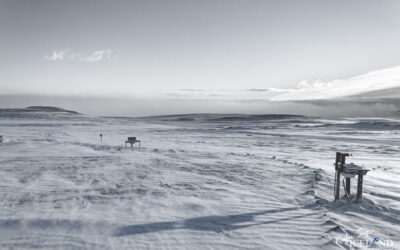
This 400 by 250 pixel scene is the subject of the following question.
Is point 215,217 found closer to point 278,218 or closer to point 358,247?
point 278,218

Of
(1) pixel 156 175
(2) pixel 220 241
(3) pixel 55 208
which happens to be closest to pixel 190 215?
(2) pixel 220 241

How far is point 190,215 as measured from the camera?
5.39m

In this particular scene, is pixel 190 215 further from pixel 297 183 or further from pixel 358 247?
pixel 297 183

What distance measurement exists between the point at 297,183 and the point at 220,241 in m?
4.48

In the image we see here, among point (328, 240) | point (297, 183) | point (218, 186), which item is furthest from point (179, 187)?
point (328, 240)

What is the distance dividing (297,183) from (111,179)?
18.9 feet

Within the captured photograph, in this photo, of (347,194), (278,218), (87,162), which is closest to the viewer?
(278,218)

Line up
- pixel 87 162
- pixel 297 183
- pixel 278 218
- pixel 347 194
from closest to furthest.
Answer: pixel 278 218
pixel 347 194
pixel 297 183
pixel 87 162

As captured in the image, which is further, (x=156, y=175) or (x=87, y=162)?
(x=87, y=162)

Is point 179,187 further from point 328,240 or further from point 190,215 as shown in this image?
point 328,240

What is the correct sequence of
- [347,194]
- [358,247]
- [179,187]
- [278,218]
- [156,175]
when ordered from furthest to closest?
1. [156,175]
2. [179,187]
3. [347,194]
4. [278,218]
5. [358,247]

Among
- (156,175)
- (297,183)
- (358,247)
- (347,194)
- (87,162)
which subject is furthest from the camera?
(87,162)

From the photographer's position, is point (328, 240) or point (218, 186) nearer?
point (328, 240)

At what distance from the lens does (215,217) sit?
5305mm
